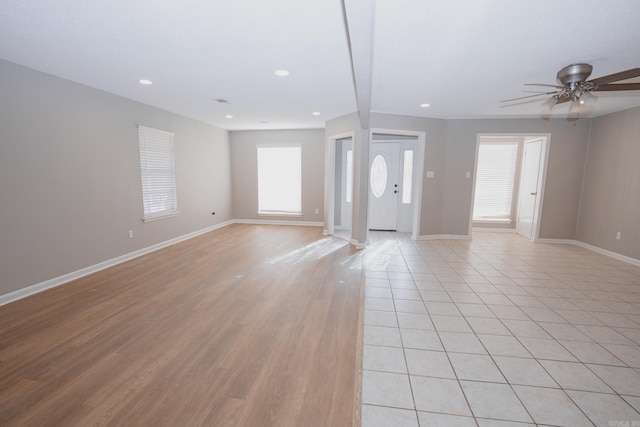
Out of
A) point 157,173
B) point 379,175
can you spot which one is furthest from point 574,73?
point 157,173

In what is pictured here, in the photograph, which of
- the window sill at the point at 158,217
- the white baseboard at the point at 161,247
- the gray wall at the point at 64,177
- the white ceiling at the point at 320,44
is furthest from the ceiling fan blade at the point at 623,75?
the window sill at the point at 158,217

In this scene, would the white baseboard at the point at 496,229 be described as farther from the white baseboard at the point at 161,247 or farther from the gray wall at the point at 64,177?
the gray wall at the point at 64,177

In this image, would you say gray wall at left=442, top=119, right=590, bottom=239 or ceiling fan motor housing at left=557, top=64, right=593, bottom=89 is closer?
ceiling fan motor housing at left=557, top=64, right=593, bottom=89

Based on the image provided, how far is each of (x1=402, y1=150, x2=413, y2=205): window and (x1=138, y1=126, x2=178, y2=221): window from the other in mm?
4807

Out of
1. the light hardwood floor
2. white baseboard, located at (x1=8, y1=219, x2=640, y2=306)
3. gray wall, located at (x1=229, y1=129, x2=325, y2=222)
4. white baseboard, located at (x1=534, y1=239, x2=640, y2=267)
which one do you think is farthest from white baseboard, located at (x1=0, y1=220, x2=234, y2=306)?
white baseboard, located at (x1=534, y1=239, x2=640, y2=267)

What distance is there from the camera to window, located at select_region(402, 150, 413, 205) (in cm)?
626

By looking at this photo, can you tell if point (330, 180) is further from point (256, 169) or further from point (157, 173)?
point (157, 173)

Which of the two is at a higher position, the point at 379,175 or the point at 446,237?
the point at 379,175

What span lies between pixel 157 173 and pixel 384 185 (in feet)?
15.2

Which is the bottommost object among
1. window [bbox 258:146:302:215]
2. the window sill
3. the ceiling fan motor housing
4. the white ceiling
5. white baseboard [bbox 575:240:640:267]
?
white baseboard [bbox 575:240:640:267]

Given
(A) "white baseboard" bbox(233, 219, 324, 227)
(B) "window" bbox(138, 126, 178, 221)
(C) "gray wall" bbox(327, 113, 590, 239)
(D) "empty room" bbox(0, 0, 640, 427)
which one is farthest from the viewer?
(A) "white baseboard" bbox(233, 219, 324, 227)

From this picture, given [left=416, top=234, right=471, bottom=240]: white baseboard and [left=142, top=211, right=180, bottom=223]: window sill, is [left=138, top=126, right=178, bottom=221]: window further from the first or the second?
[left=416, top=234, right=471, bottom=240]: white baseboard

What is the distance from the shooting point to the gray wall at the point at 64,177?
2832mm

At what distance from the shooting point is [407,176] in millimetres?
6309
